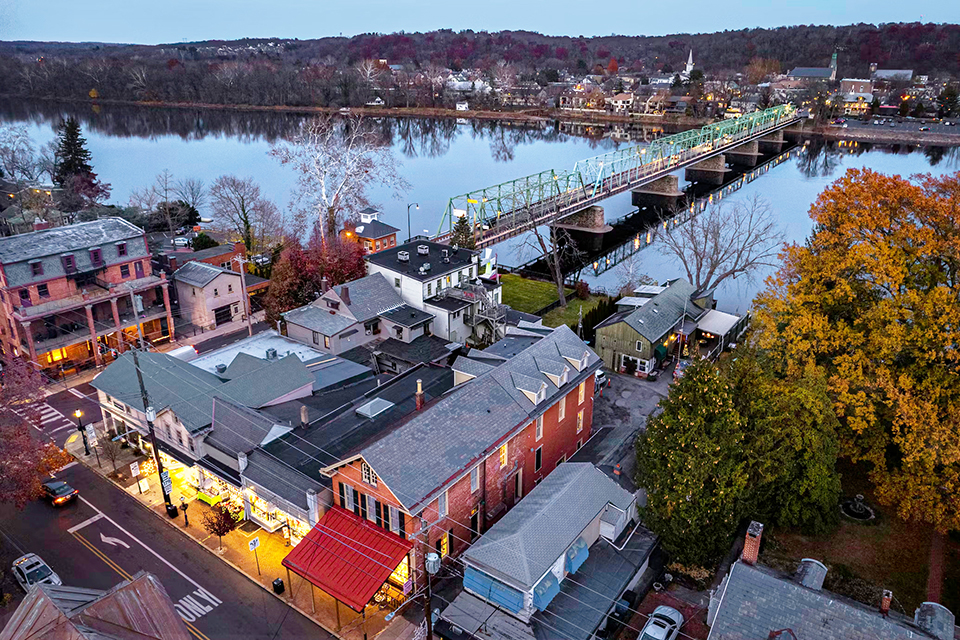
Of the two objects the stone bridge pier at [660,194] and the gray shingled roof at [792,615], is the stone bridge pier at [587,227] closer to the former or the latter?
the stone bridge pier at [660,194]

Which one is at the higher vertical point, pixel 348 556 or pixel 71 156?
pixel 71 156

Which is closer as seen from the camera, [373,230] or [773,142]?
[373,230]

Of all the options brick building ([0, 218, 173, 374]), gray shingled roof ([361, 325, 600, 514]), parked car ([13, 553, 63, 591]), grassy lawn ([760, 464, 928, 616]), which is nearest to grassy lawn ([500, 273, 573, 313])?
gray shingled roof ([361, 325, 600, 514])

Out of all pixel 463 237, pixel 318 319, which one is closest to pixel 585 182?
pixel 463 237

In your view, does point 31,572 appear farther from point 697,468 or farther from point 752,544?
point 752,544

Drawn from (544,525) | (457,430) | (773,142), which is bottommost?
(544,525)

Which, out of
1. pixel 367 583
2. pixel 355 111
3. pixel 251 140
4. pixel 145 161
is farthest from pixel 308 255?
pixel 355 111

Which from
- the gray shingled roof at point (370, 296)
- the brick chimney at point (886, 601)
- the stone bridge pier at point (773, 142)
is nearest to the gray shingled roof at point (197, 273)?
Answer: the gray shingled roof at point (370, 296)

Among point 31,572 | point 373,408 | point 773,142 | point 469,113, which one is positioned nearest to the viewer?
point 31,572

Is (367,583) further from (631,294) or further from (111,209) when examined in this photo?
(111,209)
